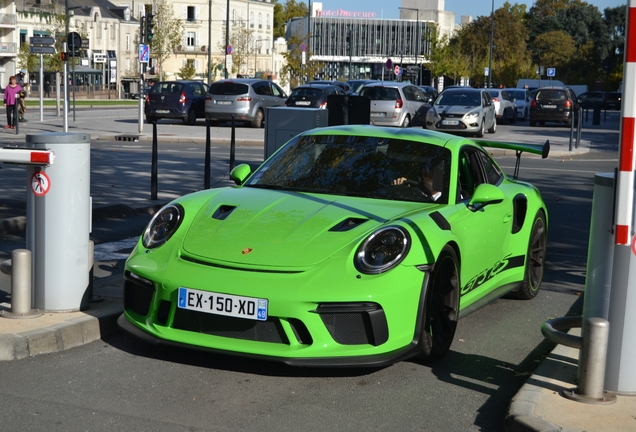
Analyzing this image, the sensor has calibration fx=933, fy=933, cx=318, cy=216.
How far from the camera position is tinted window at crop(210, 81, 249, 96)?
30953 millimetres

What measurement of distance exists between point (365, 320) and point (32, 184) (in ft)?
7.83

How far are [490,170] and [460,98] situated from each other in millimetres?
23232

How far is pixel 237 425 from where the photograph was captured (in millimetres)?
4359

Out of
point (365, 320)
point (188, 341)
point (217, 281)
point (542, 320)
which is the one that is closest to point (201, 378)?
point (188, 341)

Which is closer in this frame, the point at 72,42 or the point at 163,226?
the point at 163,226

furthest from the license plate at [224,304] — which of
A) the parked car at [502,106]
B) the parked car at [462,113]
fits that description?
the parked car at [502,106]

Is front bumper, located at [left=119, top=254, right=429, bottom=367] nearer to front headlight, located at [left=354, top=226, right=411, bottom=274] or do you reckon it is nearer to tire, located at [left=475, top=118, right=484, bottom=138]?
front headlight, located at [left=354, top=226, right=411, bottom=274]

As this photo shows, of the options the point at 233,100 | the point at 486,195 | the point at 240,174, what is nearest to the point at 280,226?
the point at 240,174

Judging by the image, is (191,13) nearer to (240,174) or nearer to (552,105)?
(552,105)

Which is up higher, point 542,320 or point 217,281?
point 217,281

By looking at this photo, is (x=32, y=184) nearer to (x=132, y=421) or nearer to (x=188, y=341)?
(x=188, y=341)

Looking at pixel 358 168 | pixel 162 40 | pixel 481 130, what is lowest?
pixel 481 130

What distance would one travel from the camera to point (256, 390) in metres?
4.89

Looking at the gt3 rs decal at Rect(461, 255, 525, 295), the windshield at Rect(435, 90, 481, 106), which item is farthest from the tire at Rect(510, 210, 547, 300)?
the windshield at Rect(435, 90, 481, 106)
